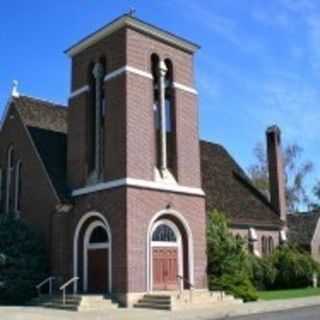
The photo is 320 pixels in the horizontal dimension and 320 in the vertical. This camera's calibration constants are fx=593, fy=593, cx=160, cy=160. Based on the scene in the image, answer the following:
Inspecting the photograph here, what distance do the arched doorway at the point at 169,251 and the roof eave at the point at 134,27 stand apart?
9.59 meters

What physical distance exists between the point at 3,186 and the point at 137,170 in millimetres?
11691

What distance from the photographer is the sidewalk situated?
23.3 metres

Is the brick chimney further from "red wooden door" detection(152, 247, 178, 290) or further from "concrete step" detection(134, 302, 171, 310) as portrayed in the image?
"concrete step" detection(134, 302, 171, 310)

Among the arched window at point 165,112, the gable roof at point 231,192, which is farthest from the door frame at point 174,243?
the gable roof at point 231,192

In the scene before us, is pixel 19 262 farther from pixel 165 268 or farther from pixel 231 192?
pixel 231 192

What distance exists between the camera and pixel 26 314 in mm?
24172

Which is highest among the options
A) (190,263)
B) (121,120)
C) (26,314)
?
(121,120)

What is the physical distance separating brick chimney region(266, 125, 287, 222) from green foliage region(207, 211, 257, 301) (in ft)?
42.9

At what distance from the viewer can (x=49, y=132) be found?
36.7 m

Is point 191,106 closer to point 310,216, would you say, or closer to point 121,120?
point 121,120

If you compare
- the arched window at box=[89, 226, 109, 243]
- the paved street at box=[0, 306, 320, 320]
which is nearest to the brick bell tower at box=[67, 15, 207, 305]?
the arched window at box=[89, 226, 109, 243]

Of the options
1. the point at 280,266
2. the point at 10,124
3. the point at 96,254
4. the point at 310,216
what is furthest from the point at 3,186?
the point at 310,216

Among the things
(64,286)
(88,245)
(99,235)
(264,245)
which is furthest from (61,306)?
(264,245)

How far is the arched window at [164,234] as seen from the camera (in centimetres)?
3086
